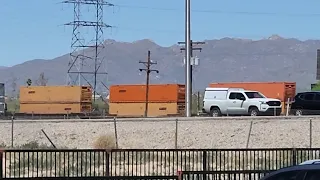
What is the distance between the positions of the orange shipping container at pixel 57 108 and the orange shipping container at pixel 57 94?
370mm

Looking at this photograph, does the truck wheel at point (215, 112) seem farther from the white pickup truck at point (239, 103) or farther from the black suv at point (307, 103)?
the black suv at point (307, 103)

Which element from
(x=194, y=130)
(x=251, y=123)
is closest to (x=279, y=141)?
(x=251, y=123)

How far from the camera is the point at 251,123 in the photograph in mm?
39469

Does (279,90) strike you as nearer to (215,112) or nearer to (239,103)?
(215,112)

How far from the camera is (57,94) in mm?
70062

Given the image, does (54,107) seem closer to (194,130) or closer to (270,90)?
(270,90)

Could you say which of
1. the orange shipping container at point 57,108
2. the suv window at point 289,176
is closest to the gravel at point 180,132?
the orange shipping container at point 57,108

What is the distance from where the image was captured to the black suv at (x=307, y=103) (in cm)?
5362

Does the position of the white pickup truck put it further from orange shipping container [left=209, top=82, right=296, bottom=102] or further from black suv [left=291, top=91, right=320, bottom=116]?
orange shipping container [left=209, top=82, right=296, bottom=102]

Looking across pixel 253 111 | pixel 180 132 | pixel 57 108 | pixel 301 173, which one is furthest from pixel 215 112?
pixel 301 173

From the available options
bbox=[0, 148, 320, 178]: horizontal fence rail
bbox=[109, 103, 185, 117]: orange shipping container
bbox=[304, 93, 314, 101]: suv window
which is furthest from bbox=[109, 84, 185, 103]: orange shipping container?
bbox=[0, 148, 320, 178]: horizontal fence rail

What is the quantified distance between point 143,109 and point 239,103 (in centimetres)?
1466

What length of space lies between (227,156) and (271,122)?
1920 cm

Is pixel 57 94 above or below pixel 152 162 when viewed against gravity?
above
